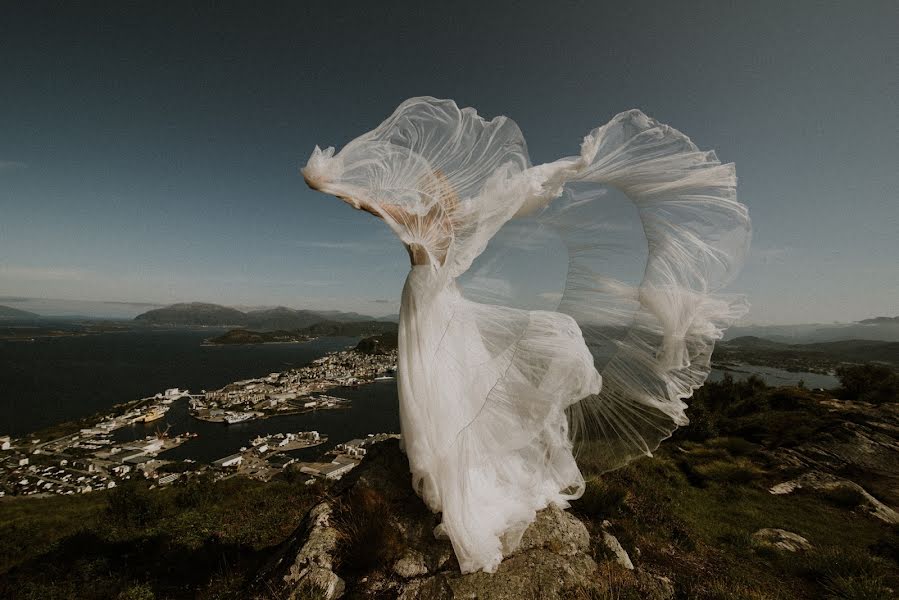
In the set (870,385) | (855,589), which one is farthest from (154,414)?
(870,385)

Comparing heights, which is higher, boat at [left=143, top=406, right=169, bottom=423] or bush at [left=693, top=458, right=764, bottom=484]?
bush at [left=693, top=458, right=764, bottom=484]

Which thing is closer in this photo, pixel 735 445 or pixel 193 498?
pixel 193 498

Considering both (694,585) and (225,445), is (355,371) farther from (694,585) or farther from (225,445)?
→ (694,585)

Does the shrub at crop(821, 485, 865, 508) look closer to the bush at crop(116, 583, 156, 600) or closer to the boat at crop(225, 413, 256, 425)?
the bush at crop(116, 583, 156, 600)

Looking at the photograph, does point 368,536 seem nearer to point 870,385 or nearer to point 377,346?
point 870,385

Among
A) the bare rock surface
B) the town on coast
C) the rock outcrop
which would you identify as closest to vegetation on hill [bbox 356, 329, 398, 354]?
the town on coast
